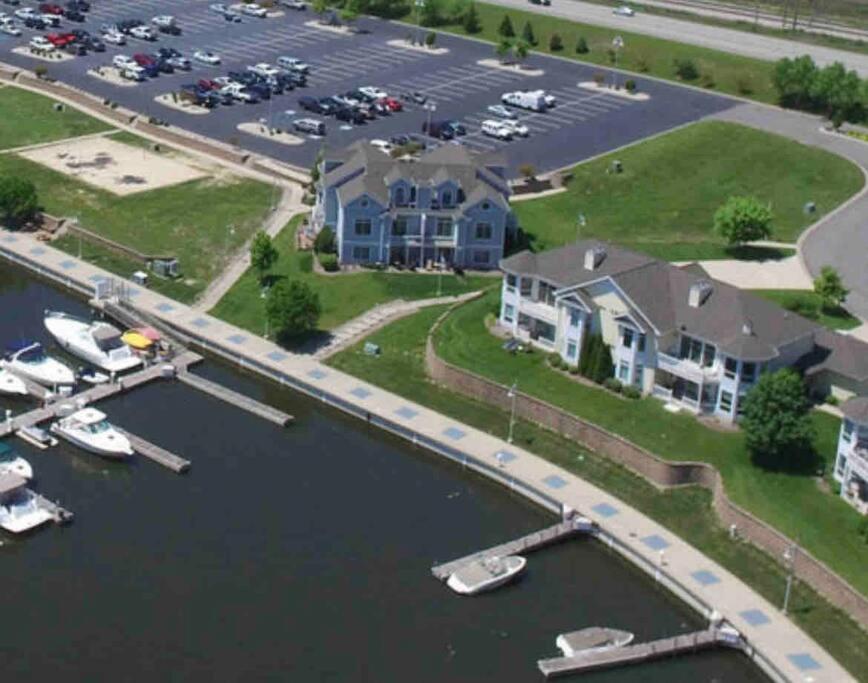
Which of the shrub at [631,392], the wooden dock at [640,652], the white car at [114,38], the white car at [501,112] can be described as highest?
the white car at [114,38]

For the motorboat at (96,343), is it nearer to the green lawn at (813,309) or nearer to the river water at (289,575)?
the river water at (289,575)

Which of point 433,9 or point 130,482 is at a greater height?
point 433,9

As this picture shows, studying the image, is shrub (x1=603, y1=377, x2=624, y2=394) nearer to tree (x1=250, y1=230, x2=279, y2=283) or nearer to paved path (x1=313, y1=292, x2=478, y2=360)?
paved path (x1=313, y1=292, x2=478, y2=360)

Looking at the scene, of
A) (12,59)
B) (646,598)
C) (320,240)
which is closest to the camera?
(646,598)

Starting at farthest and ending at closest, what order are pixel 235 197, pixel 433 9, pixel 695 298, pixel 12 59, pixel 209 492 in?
pixel 433 9, pixel 12 59, pixel 235 197, pixel 695 298, pixel 209 492

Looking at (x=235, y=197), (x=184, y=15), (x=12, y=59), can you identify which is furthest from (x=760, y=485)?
(x=184, y=15)

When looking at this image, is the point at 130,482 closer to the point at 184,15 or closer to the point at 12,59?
the point at 12,59

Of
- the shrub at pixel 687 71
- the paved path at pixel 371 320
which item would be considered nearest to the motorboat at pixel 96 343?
the paved path at pixel 371 320

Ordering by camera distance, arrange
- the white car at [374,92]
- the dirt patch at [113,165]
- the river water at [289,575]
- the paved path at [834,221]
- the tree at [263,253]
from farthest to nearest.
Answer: the white car at [374,92] < the dirt patch at [113,165] < the paved path at [834,221] < the tree at [263,253] < the river water at [289,575]
